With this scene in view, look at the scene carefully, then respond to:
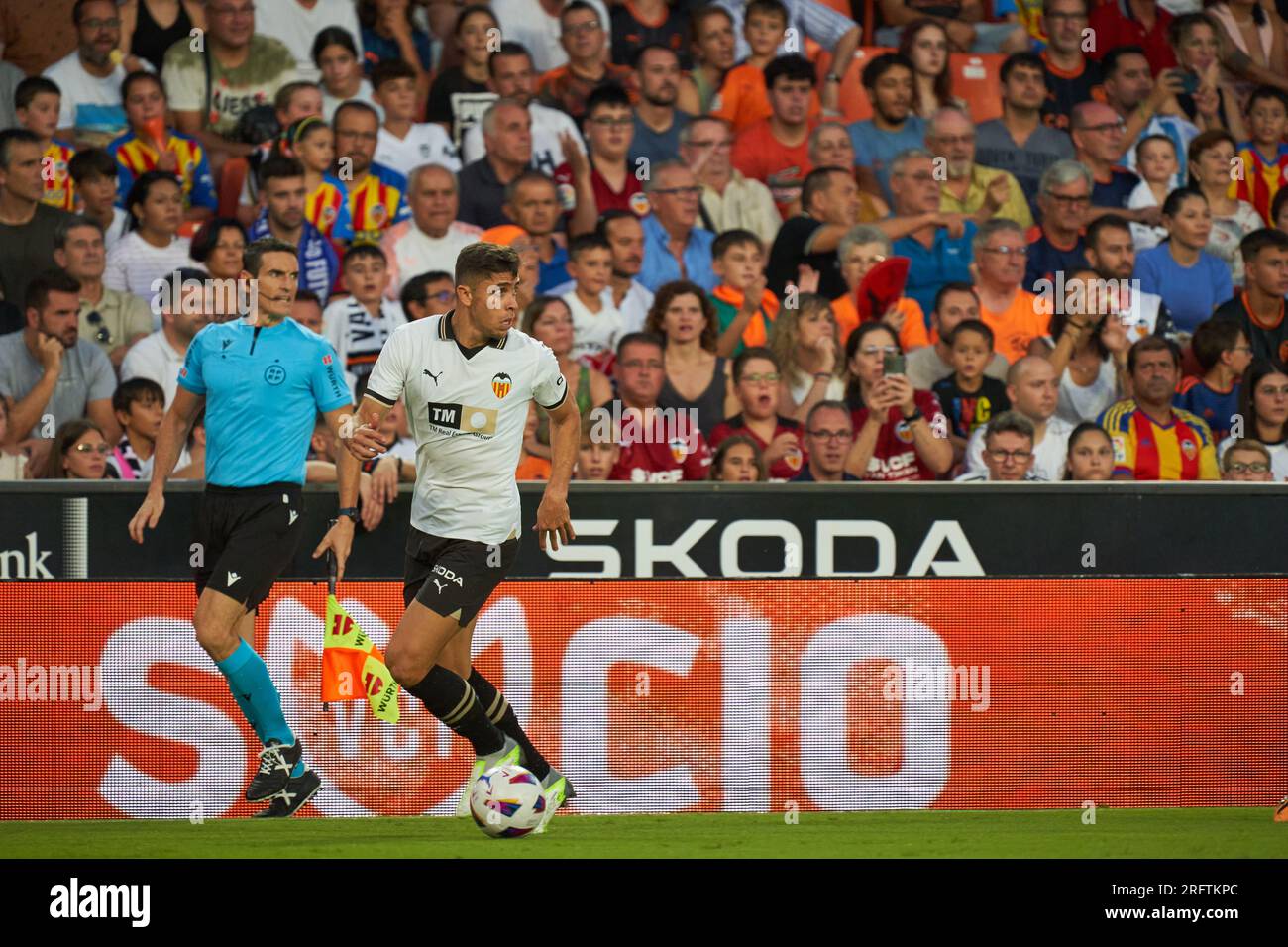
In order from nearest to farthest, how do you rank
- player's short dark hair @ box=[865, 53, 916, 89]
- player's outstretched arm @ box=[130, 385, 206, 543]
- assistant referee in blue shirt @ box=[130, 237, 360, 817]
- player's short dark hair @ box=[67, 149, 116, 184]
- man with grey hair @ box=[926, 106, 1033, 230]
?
assistant referee in blue shirt @ box=[130, 237, 360, 817]
player's outstretched arm @ box=[130, 385, 206, 543]
player's short dark hair @ box=[67, 149, 116, 184]
man with grey hair @ box=[926, 106, 1033, 230]
player's short dark hair @ box=[865, 53, 916, 89]

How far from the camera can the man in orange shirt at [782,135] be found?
439 inches

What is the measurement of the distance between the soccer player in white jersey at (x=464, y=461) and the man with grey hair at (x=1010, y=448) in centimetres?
341

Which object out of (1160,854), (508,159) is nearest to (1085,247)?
(508,159)

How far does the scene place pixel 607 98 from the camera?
1076 cm

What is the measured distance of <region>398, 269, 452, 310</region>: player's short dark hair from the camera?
9.61 m

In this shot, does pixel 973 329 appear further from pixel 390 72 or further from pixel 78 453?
pixel 78 453

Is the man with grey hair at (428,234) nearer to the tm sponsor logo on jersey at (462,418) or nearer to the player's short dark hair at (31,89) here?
the player's short dark hair at (31,89)

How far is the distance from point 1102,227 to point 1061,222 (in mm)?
266

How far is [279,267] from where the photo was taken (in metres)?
6.98

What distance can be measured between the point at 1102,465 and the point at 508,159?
3.96 m

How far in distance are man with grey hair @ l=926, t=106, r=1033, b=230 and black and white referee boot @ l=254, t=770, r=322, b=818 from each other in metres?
5.95

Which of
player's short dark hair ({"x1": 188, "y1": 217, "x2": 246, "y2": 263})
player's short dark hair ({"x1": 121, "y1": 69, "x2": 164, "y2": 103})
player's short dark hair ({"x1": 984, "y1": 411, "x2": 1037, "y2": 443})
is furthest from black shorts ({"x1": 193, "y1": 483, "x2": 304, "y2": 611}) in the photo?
player's short dark hair ({"x1": 121, "y1": 69, "x2": 164, "y2": 103})

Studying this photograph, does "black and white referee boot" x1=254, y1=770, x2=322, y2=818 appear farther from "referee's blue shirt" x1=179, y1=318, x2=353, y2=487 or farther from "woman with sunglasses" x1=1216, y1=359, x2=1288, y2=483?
"woman with sunglasses" x1=1216, y1=359, x2=1288, y2=483

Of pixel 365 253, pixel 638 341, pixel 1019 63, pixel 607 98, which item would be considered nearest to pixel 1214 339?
pixel 1019 63
